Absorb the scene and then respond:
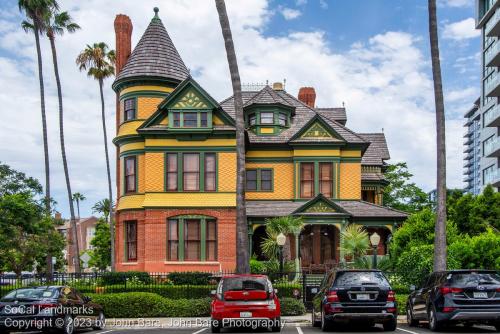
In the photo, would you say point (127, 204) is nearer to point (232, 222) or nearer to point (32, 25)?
point (232, 222)

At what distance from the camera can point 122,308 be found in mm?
25016

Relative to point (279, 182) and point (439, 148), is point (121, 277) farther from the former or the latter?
point (439, 148)

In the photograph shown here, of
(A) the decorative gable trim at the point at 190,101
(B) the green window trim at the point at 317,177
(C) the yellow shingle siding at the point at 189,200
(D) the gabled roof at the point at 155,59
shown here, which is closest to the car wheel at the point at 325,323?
(C) the yellow shingle siding at the point at 189,200

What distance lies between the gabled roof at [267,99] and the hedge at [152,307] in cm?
1769

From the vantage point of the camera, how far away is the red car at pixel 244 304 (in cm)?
1752

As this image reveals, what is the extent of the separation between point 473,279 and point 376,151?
33.4 metres

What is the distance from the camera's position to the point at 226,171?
37.0 m

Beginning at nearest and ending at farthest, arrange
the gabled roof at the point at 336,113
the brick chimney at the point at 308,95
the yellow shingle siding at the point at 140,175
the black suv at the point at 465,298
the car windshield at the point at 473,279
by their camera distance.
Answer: the black suv at the point at 465,298, the car windshield at the point at 473,279, the yellow shingle siding at the point at 140,175, the gabled roof at the point at 336,113, the brick chimney at the point at 308,95

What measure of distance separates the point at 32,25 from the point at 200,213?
17.8 m

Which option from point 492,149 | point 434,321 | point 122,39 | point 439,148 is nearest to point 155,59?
point 122,39

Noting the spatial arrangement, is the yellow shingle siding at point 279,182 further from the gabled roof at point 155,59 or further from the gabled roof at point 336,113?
the gabled roof at point 336,113

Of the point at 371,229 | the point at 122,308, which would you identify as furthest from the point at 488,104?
the point at 122,308

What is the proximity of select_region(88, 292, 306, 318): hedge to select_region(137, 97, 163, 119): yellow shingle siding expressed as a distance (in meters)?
15.2

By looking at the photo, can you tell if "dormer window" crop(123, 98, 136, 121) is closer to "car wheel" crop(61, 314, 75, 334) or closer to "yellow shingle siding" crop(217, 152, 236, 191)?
"yellow shingle siding" crop(217, 152, 236, 191)
